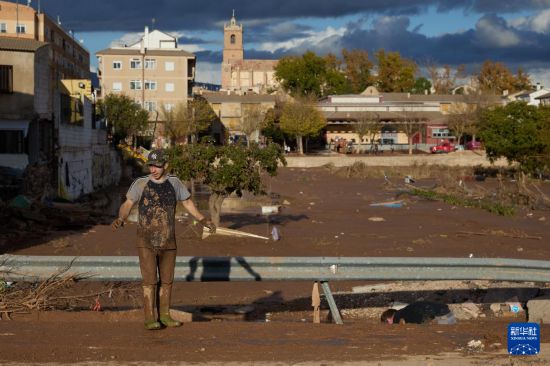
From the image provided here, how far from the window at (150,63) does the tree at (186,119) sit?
630cm

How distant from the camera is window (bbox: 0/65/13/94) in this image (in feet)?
111

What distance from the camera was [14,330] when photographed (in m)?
8.55

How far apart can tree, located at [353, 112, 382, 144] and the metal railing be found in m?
78.5

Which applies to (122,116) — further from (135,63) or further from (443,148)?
(443,148)

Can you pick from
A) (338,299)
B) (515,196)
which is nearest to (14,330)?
(338,299)

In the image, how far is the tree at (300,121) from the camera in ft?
280

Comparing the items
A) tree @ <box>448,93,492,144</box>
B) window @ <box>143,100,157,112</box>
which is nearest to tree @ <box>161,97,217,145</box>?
window @ <box>143,100,157,112</box>

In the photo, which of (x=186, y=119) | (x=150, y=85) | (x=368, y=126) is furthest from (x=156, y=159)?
(x=150, y=85)

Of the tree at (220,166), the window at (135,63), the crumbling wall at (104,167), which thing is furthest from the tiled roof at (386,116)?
the tree at (220,166)

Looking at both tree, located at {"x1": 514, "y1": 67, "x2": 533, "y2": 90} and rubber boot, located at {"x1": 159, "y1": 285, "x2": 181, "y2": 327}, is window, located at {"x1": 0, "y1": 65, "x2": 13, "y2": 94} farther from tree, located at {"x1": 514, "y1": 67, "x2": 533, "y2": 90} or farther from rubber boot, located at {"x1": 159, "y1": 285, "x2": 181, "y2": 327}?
tree, located at {"x1": 514, "y1": 67, "x2": 533, "y2": 90}

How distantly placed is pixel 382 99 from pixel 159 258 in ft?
311

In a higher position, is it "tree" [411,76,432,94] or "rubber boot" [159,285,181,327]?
"tree" [411,76,432,94]

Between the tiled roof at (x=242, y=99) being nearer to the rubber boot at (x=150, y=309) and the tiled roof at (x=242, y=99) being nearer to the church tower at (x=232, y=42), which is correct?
the church tower at (x=232, y=42)

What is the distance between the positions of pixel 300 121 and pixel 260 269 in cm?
7618
